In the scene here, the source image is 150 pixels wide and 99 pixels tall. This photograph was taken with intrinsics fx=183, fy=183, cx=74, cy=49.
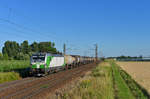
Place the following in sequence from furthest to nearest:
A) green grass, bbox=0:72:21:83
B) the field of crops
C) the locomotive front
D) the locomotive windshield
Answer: the locomotive windshield < the locomotive front < the field of crops < green grass, bbox=0:72:21:83

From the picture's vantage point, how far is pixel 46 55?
24391mm

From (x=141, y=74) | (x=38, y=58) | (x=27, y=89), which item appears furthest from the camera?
(x=141, y=74)

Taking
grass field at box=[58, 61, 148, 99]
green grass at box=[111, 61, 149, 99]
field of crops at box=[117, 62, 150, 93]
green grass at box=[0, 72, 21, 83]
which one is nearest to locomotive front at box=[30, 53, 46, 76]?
green grass at box=[0, 72, 21, 83]

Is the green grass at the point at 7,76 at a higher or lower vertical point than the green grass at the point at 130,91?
higher

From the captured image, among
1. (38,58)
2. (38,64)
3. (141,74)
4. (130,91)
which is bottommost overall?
(141,74)

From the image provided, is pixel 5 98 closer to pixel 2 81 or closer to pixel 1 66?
pixel 2 81

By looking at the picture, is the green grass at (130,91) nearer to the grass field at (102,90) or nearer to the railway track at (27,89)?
the grass field at (102,90)

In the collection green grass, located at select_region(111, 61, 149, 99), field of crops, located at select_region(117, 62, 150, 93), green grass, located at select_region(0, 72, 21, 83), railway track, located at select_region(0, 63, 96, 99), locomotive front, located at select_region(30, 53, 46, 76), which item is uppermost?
locomotive front, located at select_region(30, 53, 46, 76)

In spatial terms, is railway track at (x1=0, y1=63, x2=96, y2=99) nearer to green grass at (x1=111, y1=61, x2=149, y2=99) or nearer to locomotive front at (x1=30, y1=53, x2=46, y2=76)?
locomotive front at (x1=30, y1=53, x2=46, y2=76)

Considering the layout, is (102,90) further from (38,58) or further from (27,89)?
(38,58)

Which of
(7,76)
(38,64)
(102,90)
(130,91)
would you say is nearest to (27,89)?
(102,90)

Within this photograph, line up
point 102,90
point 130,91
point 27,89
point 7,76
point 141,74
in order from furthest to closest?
point 141,74 → point 7,76 → point 130,91 → point 27,89 → point 102,90

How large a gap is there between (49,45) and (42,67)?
297 feet

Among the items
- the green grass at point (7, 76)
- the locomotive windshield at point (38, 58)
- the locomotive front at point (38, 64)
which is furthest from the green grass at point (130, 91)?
the green grass at point (7, 76)
